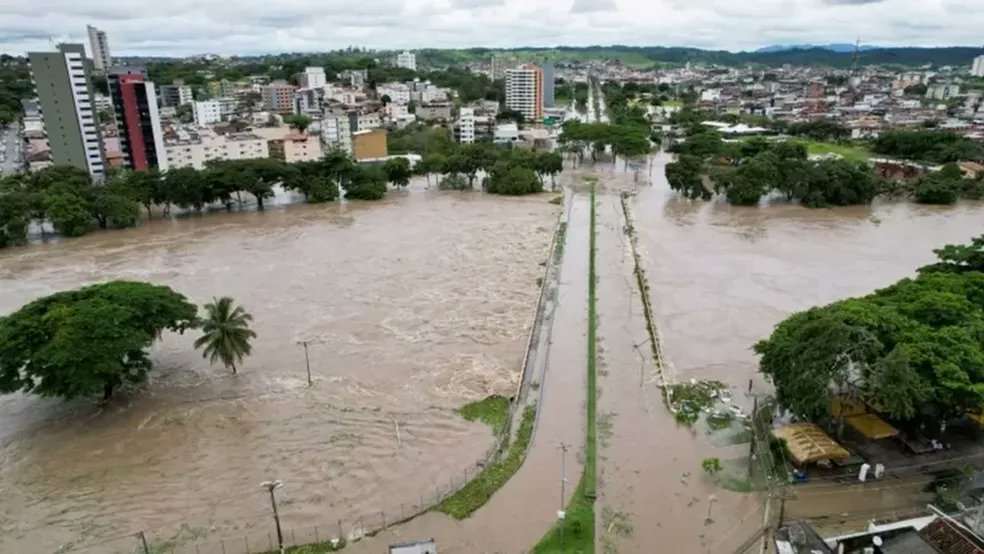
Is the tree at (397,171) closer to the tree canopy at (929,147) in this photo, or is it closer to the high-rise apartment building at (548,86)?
the tree canopy at (929,147)

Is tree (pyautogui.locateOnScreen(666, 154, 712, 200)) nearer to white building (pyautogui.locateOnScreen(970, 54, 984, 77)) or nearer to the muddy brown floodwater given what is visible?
the muddy brown floodwater

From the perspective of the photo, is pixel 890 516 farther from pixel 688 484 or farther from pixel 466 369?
pixel 466 369

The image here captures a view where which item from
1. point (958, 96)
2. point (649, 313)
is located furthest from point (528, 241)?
point (958, 96)

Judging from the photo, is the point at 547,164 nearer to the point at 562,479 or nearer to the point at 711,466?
the point at 711,466

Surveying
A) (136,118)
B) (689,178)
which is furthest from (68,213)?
(689,178)

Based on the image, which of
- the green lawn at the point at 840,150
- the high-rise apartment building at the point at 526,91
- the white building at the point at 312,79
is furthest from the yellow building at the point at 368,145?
the white building at the point at 312,79
